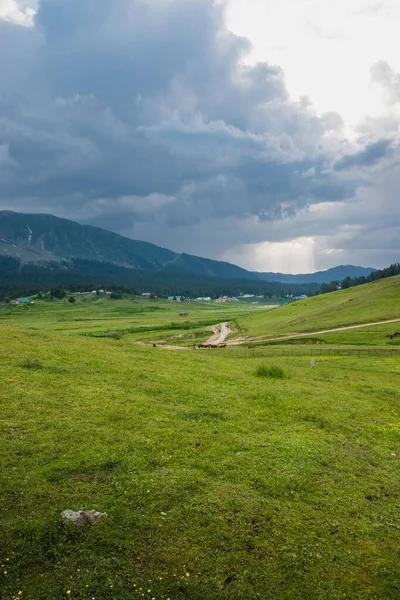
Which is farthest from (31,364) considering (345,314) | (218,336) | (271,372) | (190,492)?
(345,314)

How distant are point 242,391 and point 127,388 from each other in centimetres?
776

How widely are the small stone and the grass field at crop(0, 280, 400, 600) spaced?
0.82 feet

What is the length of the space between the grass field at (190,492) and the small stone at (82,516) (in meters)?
0.25

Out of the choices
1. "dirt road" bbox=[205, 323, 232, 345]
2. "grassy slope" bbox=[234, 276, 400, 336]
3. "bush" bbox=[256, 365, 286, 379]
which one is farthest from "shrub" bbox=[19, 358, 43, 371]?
"grassy slope" bbox=[234, 276, 400, 336]

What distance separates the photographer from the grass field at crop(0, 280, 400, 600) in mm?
10477

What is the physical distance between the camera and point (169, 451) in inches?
655

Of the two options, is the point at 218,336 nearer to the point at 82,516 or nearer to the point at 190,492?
the point at 190,492

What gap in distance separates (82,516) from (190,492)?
12.0 feet

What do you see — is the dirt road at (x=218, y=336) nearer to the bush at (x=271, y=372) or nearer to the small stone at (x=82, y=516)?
the bush at (x=271, y=372)

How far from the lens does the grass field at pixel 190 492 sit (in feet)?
34.4

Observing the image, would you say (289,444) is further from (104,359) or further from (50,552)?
(104,359)

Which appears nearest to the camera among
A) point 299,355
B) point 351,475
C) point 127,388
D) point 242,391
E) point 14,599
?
point 14,599

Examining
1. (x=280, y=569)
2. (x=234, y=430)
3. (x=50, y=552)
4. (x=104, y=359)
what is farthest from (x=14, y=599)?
(x=104, y=359)

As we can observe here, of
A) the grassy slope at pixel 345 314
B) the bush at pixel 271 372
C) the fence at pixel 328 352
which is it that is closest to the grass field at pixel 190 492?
the bush at pixel 271 372
